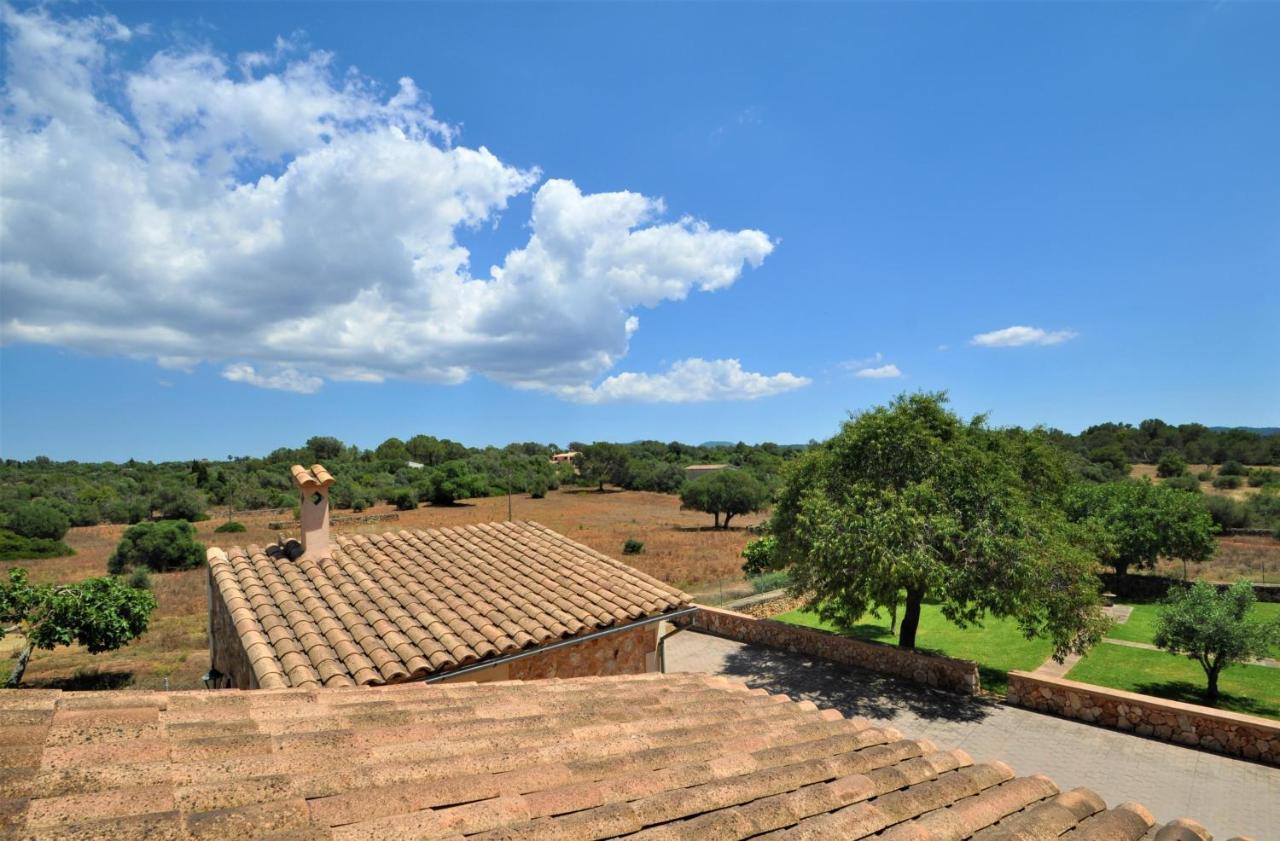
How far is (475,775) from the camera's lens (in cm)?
289

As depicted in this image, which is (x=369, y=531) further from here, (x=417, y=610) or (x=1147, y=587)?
(x=1147, y=587)

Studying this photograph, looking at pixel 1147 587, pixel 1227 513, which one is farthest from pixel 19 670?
pixel 1227 513

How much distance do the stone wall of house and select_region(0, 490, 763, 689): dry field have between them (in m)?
9.49

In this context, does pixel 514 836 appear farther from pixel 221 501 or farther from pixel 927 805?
pixel 221 501

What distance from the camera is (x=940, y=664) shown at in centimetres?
1462

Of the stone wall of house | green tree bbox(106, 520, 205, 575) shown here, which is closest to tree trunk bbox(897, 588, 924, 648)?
the stone wall of house

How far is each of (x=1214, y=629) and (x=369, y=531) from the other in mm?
33882

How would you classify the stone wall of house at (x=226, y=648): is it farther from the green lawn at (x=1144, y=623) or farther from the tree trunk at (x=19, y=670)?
the green lawn at (x=1144, y=623)

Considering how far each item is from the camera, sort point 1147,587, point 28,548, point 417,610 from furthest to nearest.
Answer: point 28,548 → point 1147,587 → point 417,610

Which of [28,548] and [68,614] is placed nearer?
[68,614]

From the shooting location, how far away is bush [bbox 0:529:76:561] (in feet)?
132

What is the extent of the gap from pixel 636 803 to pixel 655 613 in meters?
5.68

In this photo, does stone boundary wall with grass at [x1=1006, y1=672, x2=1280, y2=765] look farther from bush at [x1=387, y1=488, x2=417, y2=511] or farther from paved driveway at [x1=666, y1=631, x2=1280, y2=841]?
bush at [x1=387, y1=488, x2=417, y2=511]

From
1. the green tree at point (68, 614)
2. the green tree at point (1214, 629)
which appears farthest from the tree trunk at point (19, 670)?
the green tree at point (1214, 629)
